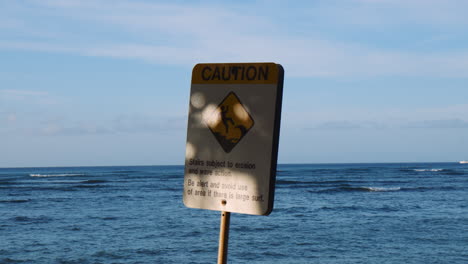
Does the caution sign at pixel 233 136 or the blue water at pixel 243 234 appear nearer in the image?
the caution sign at pixel 233 136

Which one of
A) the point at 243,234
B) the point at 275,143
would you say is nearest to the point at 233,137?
the point at 275,143

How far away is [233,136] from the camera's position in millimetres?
2002

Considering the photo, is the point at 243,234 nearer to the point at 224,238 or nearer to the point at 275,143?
the point at 224,238

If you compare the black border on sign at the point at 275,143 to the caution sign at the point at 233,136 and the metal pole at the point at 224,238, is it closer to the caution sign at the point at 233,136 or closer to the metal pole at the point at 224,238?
the caution sign at the point at 233,136

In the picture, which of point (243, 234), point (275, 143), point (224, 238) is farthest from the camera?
point (243, 234)

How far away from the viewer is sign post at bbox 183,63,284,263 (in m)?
1.92

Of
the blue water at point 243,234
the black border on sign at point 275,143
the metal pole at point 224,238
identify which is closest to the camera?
the black border on sign at point 275,143

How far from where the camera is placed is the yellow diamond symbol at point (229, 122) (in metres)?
1.97

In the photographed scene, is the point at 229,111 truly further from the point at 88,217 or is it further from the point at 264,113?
the point at 88,217

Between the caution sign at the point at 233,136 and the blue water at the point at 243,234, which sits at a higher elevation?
the caution sign at the point at 233,136

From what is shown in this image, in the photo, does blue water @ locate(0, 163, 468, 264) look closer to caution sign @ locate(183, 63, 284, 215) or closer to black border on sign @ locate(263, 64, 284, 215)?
caution sign @ locate(183, 63, 284, 215)

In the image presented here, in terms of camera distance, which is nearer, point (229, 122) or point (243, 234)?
point (229, 122)

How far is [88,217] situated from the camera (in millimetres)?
25406

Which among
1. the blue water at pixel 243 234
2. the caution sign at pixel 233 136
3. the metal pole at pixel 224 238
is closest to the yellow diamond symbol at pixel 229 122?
the caution sign at pixel 233 136
